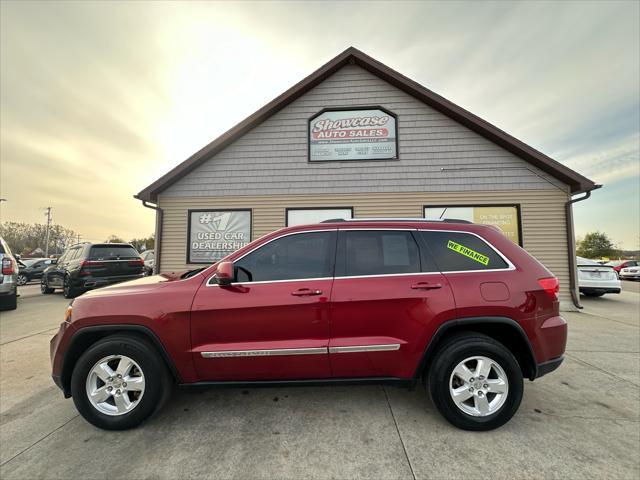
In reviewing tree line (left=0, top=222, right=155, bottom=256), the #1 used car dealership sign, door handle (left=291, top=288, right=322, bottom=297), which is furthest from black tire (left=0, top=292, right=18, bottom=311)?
tree line (left=0, top=222, right=155, bottom=256)

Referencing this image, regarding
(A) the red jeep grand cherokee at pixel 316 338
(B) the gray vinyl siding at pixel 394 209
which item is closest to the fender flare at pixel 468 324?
(A) the red jeep grand cherokee at pixel 316 338

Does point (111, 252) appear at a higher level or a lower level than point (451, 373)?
higher

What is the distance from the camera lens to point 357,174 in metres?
7.86

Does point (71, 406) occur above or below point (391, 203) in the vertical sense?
below

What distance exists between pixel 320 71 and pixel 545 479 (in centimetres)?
900

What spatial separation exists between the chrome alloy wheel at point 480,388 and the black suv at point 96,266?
31.4ft

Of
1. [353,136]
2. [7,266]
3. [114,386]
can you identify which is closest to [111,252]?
[7,266]

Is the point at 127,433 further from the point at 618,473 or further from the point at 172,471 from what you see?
the point at 618,473

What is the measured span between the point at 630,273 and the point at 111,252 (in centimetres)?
2899

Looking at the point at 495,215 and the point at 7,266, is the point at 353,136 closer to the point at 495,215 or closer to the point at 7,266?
the point at 495,215

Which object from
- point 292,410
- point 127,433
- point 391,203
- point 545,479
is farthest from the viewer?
point 391,203

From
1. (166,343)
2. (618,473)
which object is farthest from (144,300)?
(618,473)

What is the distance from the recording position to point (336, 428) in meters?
2.41

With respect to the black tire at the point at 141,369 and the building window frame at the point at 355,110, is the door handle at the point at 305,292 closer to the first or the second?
the black tire at the point at 141,369
